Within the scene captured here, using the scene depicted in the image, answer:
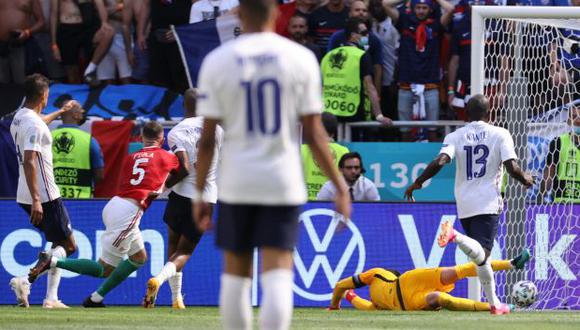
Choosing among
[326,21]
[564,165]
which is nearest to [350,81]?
[326,21]

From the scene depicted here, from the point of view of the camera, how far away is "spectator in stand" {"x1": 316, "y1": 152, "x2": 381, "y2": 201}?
48.8ft

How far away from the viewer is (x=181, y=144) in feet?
41.5

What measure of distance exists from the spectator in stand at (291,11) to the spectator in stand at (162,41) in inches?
58.2

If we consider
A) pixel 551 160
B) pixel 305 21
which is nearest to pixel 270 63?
pixel 551 160

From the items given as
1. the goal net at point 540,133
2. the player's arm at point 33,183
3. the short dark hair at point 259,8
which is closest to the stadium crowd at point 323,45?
the goal net at point 540,133

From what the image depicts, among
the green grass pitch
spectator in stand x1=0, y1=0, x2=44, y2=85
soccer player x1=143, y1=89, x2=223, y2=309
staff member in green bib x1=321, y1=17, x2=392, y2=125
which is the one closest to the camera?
the green grass pitch

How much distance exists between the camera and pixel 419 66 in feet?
55.6

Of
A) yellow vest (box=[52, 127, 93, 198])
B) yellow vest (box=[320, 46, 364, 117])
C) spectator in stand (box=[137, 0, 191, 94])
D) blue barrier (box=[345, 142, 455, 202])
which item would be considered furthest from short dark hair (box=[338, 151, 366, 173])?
spectator in stand (box=[137, 0, 191, 94])

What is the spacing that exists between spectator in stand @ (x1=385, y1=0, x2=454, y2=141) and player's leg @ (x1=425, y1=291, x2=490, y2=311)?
4.72 meters

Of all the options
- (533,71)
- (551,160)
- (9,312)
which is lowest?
(9,312)

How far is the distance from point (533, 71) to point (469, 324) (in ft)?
16.8

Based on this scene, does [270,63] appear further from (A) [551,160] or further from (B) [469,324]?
(A) [551,160]

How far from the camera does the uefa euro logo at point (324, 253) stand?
1452 cm

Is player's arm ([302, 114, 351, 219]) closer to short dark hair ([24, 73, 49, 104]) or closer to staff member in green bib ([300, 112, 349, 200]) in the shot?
short dark hair ([24, 73, 49, 104])
